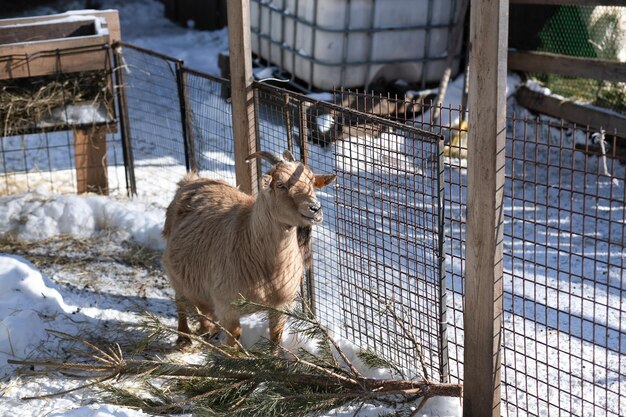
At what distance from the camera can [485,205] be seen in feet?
12.9

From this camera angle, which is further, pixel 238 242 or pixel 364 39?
pixel 364 39

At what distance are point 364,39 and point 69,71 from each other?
403 cm

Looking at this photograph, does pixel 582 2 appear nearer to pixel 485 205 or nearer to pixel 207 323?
pixel 207 323

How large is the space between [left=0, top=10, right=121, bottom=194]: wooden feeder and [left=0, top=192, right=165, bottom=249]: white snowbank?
73 cm

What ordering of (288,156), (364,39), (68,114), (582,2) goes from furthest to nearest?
(364,39) → (582,2) → (68,114) → (288,156)

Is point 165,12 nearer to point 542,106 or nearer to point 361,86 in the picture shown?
point 361,86

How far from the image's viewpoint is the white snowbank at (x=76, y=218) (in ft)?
24.8

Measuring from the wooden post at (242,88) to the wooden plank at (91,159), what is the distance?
2804 millimetres

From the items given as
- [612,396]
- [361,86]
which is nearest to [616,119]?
[361,86]

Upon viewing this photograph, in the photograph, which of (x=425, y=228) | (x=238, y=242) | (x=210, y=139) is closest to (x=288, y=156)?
(x=238, y=242)

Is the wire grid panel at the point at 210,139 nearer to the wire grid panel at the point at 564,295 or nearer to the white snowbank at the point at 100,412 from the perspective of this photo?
the wire grid panel at the point at 564,295

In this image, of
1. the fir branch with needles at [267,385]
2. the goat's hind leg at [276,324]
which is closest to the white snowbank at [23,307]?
the fir branch with needles at [267,385]

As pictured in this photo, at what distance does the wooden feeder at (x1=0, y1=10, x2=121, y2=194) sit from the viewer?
7.73 m

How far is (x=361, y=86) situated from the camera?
1074 cm
